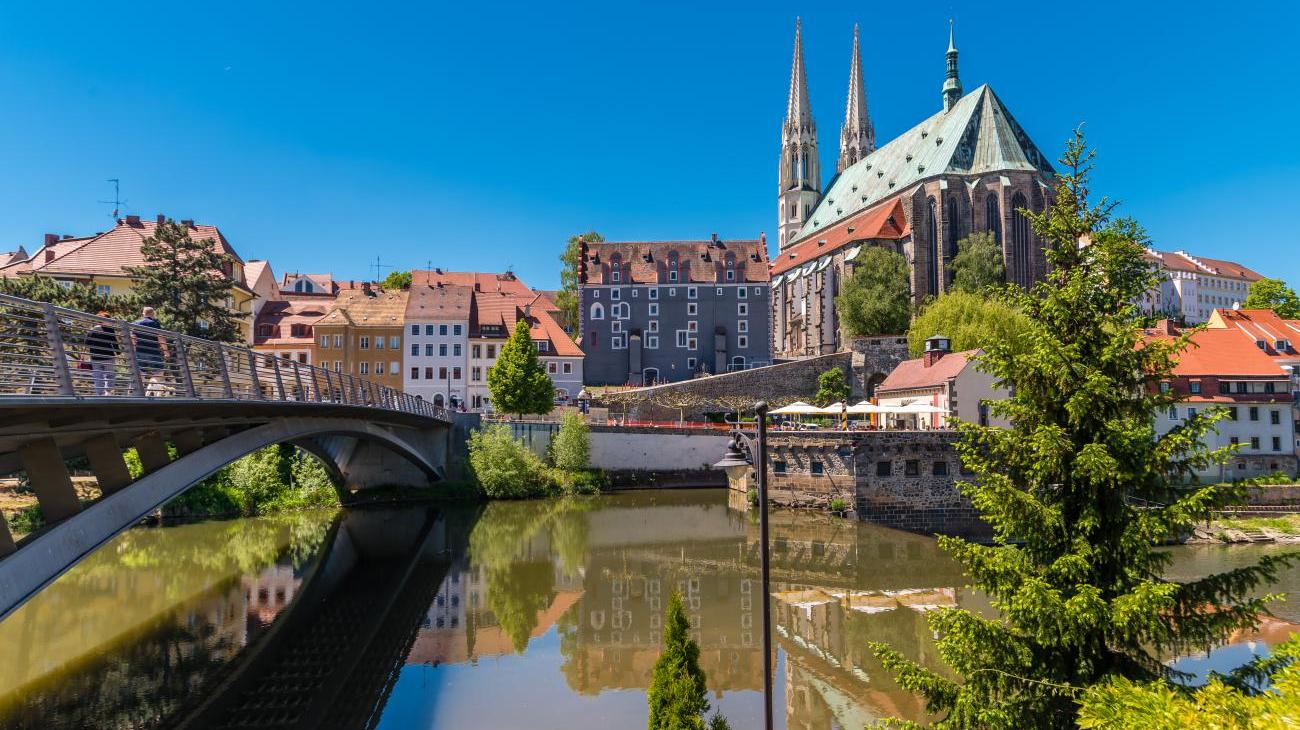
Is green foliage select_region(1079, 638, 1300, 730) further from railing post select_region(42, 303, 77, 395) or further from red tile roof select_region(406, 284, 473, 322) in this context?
red tile roof select_region(406, 284, 473, 322)

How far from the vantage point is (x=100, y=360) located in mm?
10773

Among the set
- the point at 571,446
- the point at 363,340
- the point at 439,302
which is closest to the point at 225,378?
the point at 571,446

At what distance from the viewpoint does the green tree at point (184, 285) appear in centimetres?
4206

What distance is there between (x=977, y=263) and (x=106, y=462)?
226 ft

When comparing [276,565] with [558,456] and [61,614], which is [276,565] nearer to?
[61,614]

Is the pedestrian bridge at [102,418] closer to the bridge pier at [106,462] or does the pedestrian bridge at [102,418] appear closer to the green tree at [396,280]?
the bridge pier at [106,462]

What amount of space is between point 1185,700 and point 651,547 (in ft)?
87.6

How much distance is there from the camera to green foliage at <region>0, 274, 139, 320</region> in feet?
116

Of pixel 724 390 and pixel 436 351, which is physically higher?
pixel 436 351

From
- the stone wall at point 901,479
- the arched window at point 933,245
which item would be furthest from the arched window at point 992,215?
the stone wall at point 901,479

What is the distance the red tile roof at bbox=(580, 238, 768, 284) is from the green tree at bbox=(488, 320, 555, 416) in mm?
24304

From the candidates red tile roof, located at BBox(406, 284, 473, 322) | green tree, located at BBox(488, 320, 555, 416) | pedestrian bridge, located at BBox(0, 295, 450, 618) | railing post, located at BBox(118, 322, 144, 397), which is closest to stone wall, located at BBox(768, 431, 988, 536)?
green tree, located at BBox(488, 320, 555, 416)

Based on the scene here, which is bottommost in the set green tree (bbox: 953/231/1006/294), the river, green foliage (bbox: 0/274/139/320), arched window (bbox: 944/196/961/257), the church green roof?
the river

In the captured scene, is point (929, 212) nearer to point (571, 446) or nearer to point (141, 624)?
point (571, 446)
